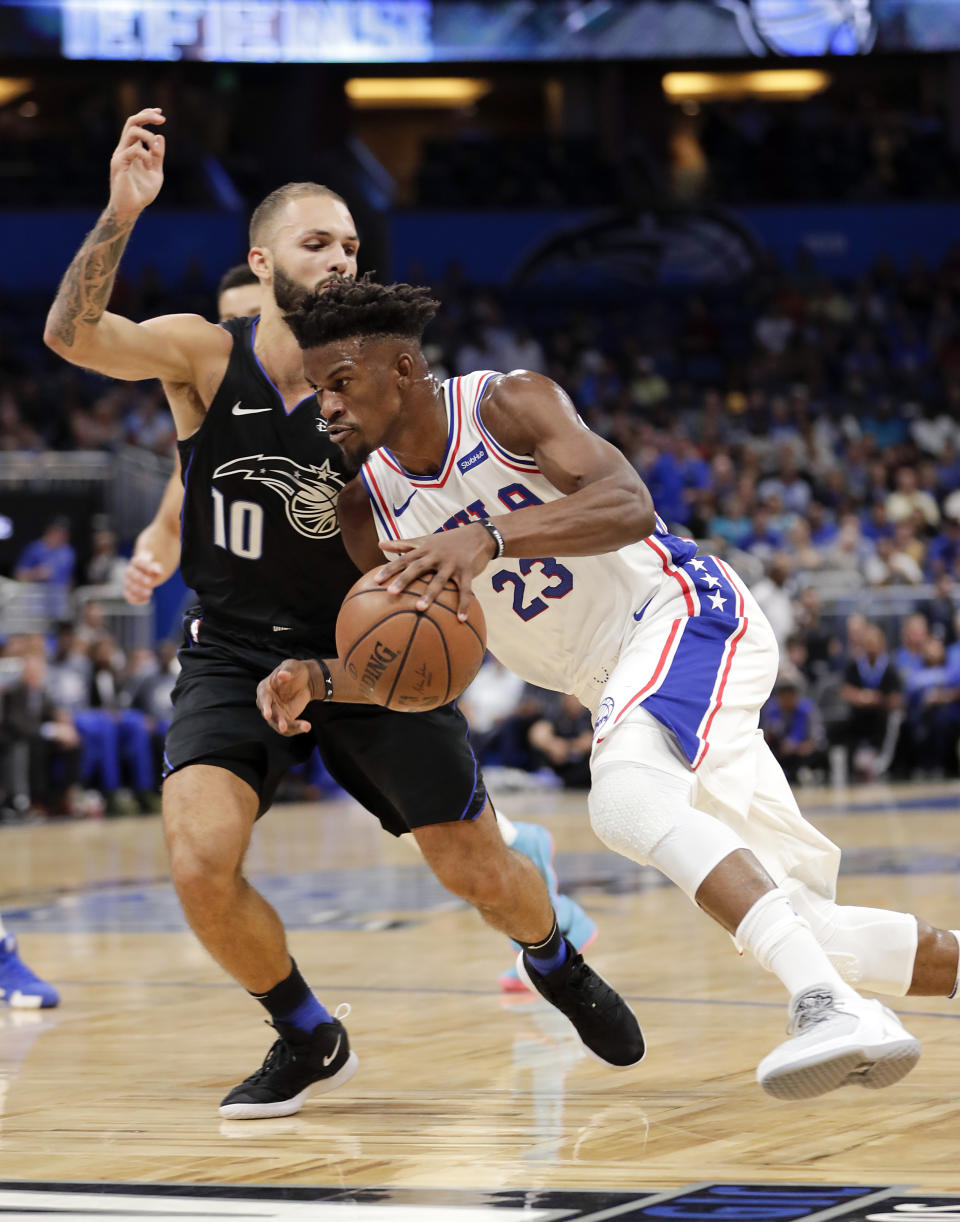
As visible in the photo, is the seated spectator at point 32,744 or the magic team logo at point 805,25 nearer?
Answer: the seated spectator at point 32,744

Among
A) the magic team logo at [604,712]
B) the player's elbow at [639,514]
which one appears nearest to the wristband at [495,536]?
the player's elbow at [639,514]

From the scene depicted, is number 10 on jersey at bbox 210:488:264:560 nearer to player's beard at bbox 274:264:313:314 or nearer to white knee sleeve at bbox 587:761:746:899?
player's beard at bbox 274:264:313:314

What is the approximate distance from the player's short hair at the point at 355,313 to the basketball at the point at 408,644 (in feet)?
1.83

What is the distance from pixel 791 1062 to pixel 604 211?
2229 cm

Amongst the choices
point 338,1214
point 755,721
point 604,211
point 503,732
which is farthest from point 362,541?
point 604,211

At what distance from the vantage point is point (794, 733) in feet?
49.9

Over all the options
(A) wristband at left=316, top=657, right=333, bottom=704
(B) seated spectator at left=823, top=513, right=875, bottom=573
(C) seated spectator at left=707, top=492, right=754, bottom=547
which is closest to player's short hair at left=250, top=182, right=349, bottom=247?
(A) wristband at left=316, top=657, right=333, bottom=704

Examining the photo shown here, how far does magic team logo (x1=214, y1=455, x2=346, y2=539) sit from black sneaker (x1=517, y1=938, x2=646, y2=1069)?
1232mm

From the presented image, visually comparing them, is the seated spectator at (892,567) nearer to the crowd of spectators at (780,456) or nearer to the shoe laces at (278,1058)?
the crowd of spectators at (780,456)

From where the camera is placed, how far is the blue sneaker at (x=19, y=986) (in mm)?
5730

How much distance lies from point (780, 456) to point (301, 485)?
51.4ft

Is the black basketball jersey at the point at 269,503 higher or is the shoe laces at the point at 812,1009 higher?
the black basketball jersey at the point at 269,503

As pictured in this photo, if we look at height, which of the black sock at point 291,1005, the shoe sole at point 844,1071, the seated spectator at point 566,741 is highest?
the shoe sole at point 844,1071

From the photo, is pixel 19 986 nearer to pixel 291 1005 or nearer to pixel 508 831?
pixel 508 831
